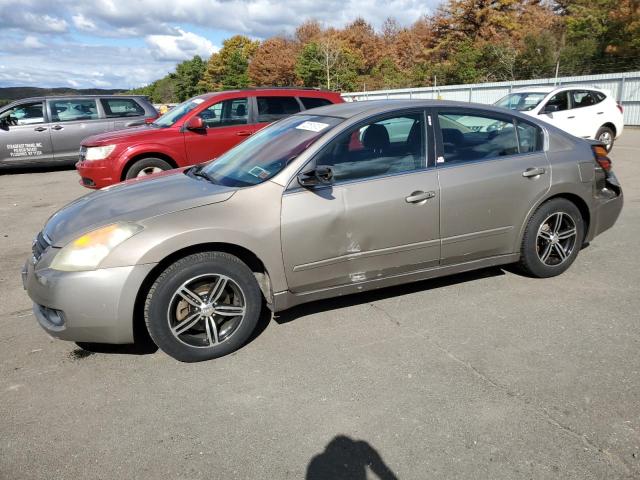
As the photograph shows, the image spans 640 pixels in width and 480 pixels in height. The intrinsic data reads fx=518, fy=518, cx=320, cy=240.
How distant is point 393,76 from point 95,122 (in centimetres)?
4317

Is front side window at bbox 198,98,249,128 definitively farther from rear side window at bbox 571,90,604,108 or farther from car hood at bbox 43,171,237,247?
rear side window at bbox 571,90,604,108

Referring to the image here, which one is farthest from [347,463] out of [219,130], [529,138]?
[219,130]

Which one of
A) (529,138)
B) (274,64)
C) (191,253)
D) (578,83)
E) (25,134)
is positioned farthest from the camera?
(274,64)

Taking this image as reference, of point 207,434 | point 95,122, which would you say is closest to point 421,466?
point 207,434

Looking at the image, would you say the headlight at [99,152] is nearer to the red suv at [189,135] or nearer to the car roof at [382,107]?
the red suv at [189,135]

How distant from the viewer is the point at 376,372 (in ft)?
10.5

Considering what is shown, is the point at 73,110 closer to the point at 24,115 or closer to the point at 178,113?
the point at 24,115

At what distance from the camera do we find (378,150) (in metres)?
3.90

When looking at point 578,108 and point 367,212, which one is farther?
point 578,108

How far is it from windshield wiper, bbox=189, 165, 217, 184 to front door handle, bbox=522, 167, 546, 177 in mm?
2536

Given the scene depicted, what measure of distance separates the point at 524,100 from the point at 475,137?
9.05m

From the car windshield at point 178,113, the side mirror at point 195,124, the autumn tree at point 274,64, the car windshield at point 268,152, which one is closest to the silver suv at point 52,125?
the car windshield at point 178,113

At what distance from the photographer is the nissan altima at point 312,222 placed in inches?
127

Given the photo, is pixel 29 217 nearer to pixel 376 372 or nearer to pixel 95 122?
pixel 95 122
